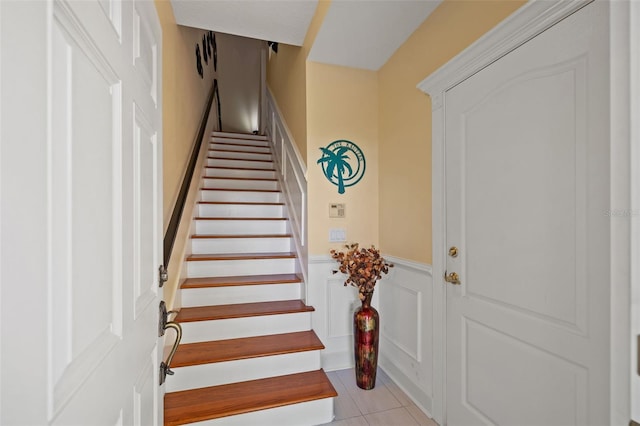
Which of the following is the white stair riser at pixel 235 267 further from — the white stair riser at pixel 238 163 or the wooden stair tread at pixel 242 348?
the white stair riser at pixel 238 163

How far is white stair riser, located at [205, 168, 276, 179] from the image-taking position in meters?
3.70

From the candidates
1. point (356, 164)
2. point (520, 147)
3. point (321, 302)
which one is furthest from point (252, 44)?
point (520, 147)

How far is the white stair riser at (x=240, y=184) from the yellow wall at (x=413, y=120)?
143 cm

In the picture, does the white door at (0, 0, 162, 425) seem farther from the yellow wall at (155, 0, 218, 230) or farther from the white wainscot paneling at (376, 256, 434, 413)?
the white wainscot paneling at (376, 256, 434, 413)

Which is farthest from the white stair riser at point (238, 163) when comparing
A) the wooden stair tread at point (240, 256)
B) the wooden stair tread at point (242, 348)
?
the wooden stair tread at point (242, 348)

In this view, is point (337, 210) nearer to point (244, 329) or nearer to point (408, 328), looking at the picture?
point (408, 328)

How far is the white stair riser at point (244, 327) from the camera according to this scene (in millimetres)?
→ 1966

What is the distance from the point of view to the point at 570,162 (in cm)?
111

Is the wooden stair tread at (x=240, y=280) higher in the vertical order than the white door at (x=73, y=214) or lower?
lower

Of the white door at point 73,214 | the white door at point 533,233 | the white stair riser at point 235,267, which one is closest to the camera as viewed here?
the white door at point 73,214

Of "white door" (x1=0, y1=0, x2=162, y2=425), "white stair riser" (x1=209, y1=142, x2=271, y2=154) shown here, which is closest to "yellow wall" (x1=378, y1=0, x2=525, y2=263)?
"white door" (x1=0, y1=0, x2=162, y2=425)

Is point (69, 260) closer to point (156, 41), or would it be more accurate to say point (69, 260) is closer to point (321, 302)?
point (156, 41)

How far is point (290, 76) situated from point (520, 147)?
2.47 metres

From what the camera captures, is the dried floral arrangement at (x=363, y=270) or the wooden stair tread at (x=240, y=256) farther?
the wooden stair tread at (x=240, y=256)
